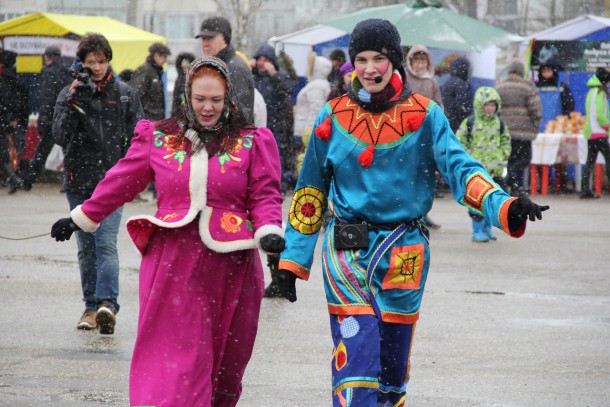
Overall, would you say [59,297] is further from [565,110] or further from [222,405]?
[565,110]

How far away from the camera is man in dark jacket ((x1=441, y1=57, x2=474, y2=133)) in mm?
17356

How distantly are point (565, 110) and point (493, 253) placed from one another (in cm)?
917

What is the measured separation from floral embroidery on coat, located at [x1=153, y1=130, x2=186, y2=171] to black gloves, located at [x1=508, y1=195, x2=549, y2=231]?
1361mm

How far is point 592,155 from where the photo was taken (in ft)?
60.3

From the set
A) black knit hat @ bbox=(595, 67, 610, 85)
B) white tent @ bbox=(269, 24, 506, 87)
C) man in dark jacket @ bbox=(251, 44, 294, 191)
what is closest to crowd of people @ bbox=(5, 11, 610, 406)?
man in dark jacket @ bbox=(251, 44, 294, 191)

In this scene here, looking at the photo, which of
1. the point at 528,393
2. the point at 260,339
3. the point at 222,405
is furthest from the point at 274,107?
the point at 222,405

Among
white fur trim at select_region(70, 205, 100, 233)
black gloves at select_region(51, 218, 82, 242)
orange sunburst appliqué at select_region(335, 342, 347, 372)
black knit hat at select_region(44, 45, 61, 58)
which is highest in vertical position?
black knit hat at select_region(44, 45, 61, 58)

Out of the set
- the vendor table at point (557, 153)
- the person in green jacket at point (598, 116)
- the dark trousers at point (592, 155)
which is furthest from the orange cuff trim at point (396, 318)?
the vendor table at point (557, 153)

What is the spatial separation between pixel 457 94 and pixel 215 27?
9295 millimetres

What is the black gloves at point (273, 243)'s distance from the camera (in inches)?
191

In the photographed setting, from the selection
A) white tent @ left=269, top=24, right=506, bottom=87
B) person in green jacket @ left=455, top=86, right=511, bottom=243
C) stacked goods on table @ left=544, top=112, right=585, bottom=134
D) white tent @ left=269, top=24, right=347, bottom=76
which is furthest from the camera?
white tent @ left=269, top=24, right=347, bottom=76

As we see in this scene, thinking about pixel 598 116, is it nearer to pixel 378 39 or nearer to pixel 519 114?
pixel 519 114

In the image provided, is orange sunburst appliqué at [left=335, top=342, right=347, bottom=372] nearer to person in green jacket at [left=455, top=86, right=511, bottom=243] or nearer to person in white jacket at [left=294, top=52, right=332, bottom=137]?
person in green jacket at [left=455, top=86, right=511, bottom=243]

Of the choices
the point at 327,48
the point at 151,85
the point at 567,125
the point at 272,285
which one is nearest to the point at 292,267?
the point at 272,285
